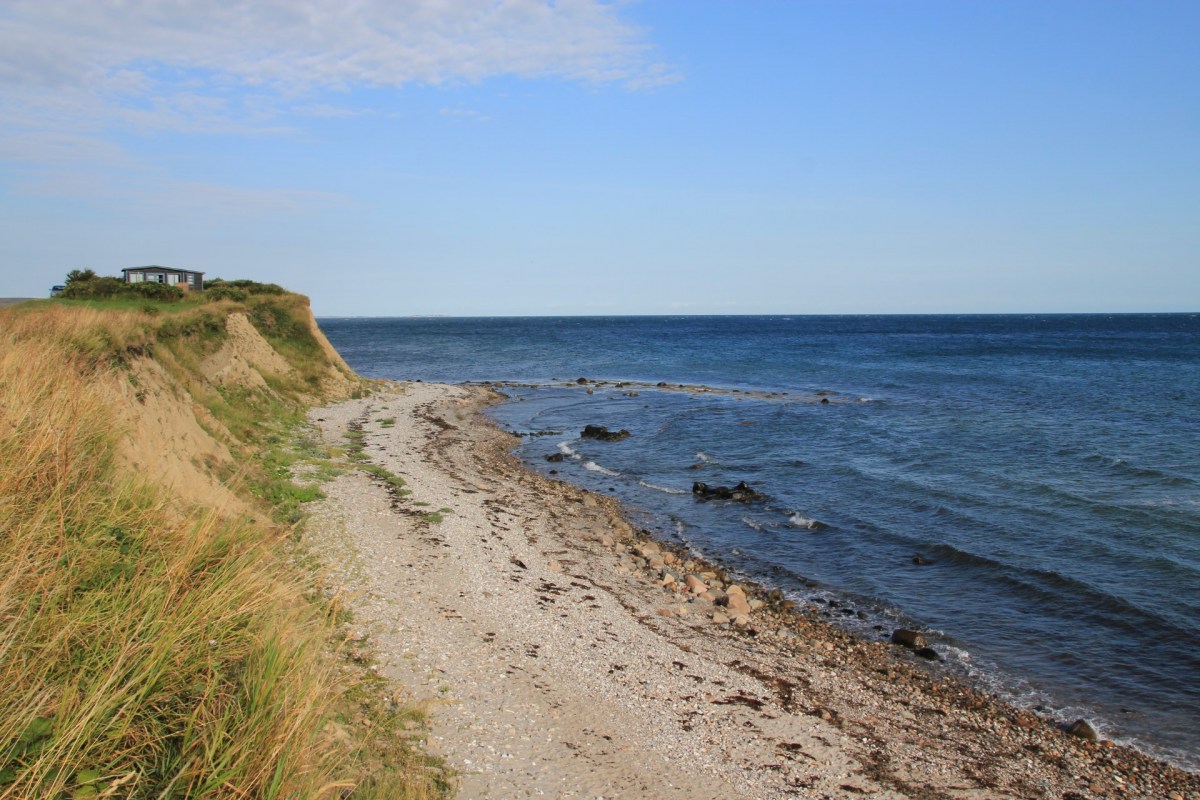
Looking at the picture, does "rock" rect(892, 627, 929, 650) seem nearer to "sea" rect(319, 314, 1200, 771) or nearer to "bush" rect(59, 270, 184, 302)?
"sea" rect(319, 314, 1200, 771)

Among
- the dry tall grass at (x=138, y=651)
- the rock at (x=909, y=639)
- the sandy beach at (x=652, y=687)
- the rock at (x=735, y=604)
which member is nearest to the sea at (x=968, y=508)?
the rock at (x=909, y=639)

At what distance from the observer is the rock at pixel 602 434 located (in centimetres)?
3722

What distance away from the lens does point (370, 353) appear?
334 ft

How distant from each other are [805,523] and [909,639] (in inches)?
313

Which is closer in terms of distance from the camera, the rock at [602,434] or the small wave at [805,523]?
the small wave at [805,523]

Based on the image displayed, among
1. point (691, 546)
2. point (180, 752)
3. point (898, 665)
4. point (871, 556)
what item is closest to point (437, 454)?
point (691, 546)

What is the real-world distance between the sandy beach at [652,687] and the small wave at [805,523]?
4.81 meters

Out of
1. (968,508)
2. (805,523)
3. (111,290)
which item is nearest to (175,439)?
(805,523)

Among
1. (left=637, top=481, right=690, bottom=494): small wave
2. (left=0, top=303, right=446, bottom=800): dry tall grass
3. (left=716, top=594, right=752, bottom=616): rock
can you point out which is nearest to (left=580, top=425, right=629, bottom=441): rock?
(left=637, top=481, right=690, bottom=494): small wave

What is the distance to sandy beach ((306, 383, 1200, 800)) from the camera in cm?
917

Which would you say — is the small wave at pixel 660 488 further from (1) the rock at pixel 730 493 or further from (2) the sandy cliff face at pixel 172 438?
(2) the sandy cliff face at pixel 172 438

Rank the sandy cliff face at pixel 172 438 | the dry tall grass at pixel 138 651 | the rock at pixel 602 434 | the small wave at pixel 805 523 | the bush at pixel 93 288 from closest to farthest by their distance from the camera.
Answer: the dry tall grass at pixel 138 651 → the sandy cliff face at pixel 172 438 → the small wave at pixel 805 523 → the bush at pixel 93 288 → the rock at pixel 602 434

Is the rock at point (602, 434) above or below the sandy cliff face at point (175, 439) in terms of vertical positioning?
below

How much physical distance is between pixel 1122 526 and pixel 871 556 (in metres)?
7.61
